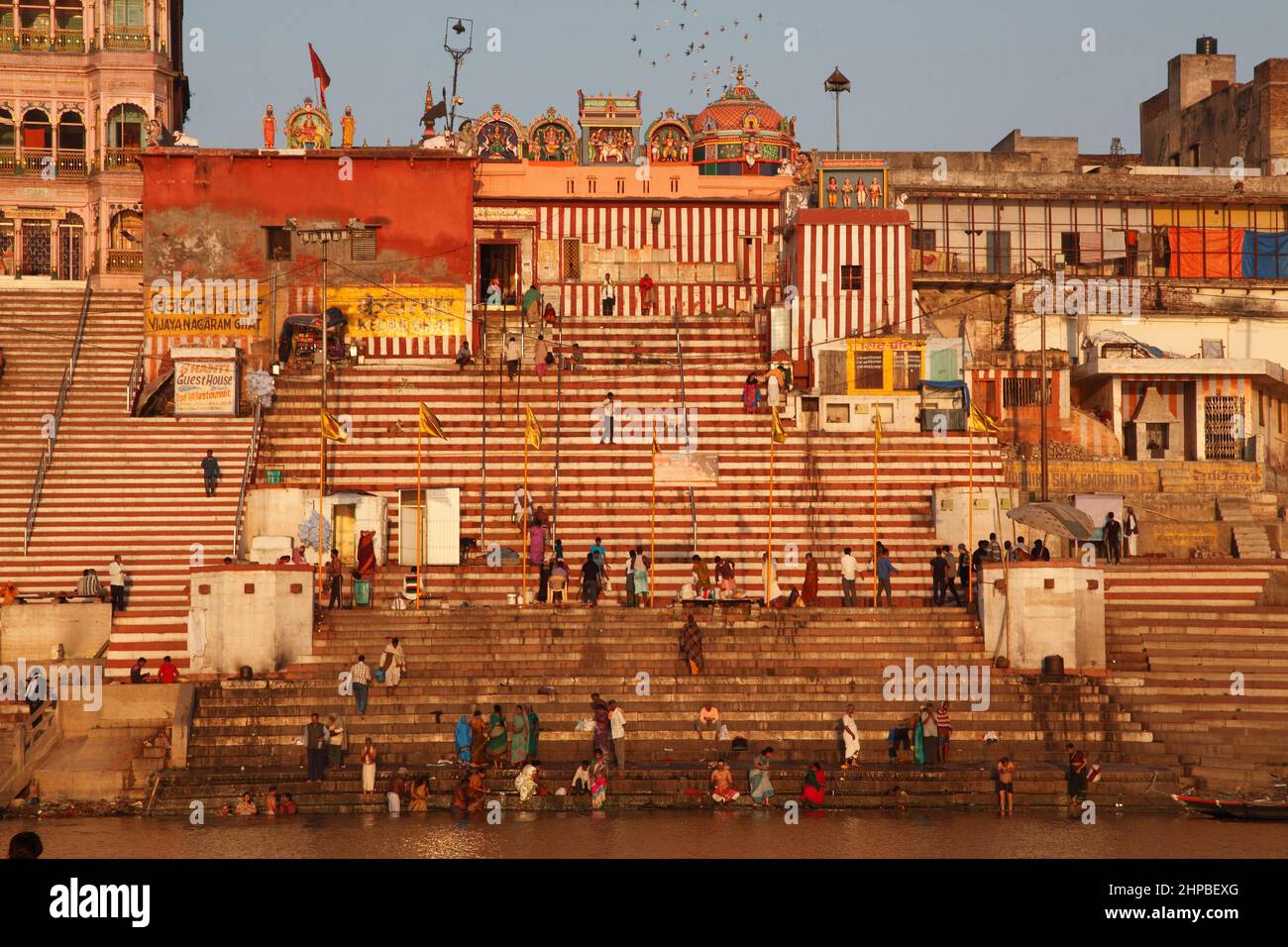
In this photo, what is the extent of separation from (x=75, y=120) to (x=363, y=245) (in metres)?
11.3

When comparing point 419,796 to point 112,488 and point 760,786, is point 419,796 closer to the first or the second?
point 760,786

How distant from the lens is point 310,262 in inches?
1842

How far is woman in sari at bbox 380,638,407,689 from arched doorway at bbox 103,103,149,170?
92.7ft

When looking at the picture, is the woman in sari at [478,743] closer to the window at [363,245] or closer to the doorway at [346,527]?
the doorway at [346,527]

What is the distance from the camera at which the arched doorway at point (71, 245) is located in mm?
52531

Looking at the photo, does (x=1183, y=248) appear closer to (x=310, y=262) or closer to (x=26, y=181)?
(x=310, y=262)

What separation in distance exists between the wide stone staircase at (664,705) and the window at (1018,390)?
49.8 ft

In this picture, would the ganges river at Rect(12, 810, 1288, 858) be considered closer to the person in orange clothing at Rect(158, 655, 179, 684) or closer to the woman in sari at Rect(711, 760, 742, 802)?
the woman in sari at Rect(711, 760, 742, 802)

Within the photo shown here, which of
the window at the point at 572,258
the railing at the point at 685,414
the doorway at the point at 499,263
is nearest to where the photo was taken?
the railing at the point at 685,414

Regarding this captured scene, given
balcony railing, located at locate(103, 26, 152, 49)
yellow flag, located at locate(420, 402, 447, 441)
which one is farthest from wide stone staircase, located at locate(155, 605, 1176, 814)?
balcony railing, located at locate(103, 26, 152, 49)

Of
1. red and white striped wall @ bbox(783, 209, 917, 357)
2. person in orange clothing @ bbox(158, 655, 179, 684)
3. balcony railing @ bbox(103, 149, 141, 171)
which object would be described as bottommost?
person in orange clothing @ bbox(158, 655, 179, 684)

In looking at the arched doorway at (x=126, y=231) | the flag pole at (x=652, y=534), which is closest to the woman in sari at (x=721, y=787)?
the flag pole at (x=652, y=534)

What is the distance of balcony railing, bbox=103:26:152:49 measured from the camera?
54.0m
